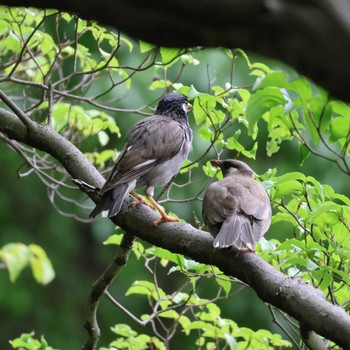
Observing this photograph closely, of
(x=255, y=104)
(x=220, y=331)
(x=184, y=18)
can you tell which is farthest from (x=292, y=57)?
(x=220, y=331)

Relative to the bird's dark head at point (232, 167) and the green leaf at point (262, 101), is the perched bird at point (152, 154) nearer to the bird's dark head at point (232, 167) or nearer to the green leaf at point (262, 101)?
the bird's dark head at point (232, 167)

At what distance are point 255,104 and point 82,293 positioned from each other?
9.48 meters

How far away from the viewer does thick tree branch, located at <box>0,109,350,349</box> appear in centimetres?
259

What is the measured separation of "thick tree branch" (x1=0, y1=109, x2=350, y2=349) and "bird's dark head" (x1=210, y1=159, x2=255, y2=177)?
79cm

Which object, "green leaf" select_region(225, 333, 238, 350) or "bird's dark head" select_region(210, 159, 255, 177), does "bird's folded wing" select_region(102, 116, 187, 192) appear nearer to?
"bird's dark head" select_region(210, 159, 255, 177)

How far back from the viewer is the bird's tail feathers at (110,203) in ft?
12.1

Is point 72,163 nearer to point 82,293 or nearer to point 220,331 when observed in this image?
point 220,331

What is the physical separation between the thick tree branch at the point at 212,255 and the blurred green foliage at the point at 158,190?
24 centimetres

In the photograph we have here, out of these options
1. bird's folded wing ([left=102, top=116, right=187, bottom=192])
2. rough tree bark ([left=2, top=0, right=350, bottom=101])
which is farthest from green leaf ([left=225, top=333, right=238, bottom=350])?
rough tree bark ([left=2, top=0, right=350, bottom=101])

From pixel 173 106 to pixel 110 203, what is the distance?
183 centimetres

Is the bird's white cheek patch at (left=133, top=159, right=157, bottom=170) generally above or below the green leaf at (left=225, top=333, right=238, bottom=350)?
below

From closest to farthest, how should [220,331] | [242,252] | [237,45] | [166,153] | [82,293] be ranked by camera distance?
[237,45] → [242,252] → [220,331] → [166,153] → [82,293]

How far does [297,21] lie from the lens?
1223 millimetres

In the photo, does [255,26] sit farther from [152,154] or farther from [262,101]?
[152,154]
